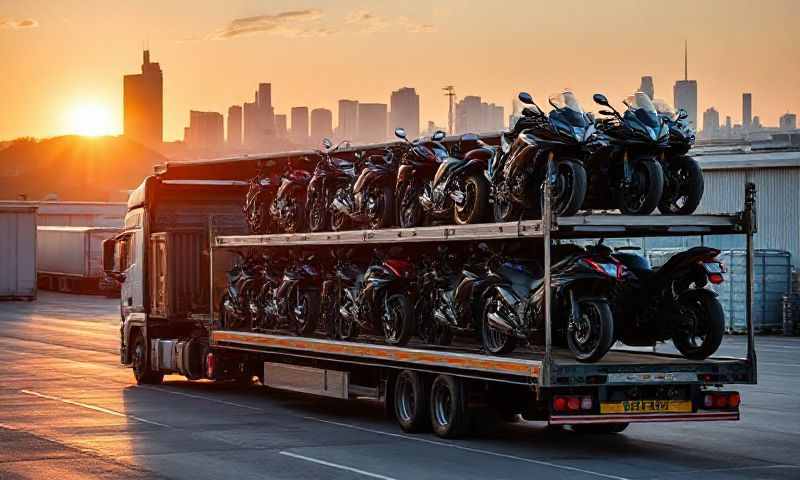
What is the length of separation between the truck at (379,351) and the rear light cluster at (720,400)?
0.05 feet

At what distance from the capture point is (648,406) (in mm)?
14789

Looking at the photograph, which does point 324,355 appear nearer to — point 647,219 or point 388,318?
point 388,318

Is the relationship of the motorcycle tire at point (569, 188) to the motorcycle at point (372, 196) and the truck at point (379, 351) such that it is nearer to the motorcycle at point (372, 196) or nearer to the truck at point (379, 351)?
the truck at point (379, 351)

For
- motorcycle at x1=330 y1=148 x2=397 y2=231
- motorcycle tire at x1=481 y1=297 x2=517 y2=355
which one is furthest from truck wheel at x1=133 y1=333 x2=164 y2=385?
motorcycle tire at x1=481 y1=297 x2=517 y2=355

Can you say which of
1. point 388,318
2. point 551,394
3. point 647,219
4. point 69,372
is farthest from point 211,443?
point 69,372

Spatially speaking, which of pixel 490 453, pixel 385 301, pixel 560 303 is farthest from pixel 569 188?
pixel 385 301

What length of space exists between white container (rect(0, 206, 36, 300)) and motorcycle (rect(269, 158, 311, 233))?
142 feet

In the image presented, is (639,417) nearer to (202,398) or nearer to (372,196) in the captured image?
(372,196)

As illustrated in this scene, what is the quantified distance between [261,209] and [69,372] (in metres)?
6.90

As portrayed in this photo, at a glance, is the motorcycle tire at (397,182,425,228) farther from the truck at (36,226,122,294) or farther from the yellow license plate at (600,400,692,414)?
the truck at (36,226,122,294)

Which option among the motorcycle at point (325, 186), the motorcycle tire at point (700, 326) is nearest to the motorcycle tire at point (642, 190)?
the motorcycle tire at point (700, 326)

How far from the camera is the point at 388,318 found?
17.9 metres

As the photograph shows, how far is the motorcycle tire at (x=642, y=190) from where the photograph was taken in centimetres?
1497

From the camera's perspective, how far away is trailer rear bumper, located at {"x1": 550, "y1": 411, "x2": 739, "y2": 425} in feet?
47.5
